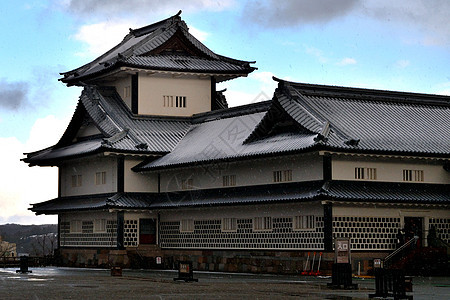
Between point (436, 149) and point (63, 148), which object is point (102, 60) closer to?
point (63, 148)

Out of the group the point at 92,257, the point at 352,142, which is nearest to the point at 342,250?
the point at 352,142

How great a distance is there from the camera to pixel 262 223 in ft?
192

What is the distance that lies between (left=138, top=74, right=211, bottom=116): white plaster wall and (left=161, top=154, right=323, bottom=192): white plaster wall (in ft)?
24.5

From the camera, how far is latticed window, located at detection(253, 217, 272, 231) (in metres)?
57.9

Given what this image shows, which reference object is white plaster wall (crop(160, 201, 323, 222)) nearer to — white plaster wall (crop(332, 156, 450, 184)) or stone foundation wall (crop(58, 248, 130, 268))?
white plaster wall (crop(332, 156, 450, 184))

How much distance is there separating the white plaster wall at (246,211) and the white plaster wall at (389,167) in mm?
2385

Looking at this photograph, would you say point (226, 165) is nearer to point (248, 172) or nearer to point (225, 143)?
point (225, 143)

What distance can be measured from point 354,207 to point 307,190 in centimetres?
282

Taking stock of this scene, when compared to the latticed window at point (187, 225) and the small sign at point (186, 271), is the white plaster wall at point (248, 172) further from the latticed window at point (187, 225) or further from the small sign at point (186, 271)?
the small sign at point (186, 271)

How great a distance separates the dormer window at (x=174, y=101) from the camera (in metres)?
74.1

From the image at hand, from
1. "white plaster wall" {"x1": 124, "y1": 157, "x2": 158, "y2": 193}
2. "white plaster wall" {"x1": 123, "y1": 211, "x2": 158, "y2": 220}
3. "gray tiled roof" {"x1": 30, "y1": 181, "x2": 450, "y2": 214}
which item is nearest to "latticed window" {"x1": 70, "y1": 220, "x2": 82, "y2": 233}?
"gray tiled roof" {"x1": 30, "y1": 181, "x2": 450, "y2": 214}

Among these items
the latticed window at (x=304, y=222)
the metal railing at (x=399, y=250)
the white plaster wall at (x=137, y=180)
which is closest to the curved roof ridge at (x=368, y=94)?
the latticed window at (x=304, y=222)

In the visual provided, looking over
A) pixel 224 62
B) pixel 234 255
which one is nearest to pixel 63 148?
pixel 224 62

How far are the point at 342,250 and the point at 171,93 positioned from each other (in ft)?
103
